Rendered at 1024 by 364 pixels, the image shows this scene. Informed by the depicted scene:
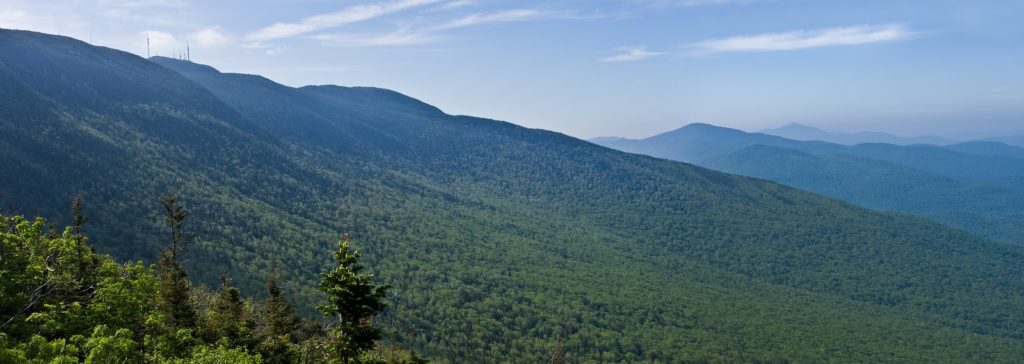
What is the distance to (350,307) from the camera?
2048 cm

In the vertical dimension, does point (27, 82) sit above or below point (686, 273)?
above

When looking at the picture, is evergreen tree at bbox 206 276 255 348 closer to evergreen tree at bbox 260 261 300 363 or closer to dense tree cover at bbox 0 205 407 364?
dense tree cover at bbox 0 205 407 364

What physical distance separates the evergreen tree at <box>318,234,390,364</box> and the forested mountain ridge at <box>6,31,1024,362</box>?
40372 mm

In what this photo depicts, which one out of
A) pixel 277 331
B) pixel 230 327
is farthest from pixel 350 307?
pixel 277 331

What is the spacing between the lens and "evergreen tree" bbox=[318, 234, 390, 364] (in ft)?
66.4

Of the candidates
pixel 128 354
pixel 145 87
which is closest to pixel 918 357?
pixel 128 354

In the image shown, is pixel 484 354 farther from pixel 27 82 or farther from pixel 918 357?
pixel 27 82

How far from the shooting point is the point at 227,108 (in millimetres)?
199750

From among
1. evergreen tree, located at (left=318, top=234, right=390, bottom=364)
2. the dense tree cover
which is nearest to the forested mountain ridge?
the dense tree cover

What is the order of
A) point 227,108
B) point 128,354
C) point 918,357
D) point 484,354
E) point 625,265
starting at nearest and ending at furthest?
point 128,354
point 484,354
point 918,357
point 625,265
point 227,108

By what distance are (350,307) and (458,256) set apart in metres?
117

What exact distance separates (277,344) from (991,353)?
15228cm

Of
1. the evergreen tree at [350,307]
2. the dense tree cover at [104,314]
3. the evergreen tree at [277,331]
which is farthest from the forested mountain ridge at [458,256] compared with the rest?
the evergreen tree at [350,307]

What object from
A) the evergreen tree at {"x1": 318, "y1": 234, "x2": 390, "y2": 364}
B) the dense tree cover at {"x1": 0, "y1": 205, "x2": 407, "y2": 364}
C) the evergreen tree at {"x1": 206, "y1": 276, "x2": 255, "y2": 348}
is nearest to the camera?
the dense tree cover at {"x1": 0, "y1": 205, "x2": 407, "y2": 364}
